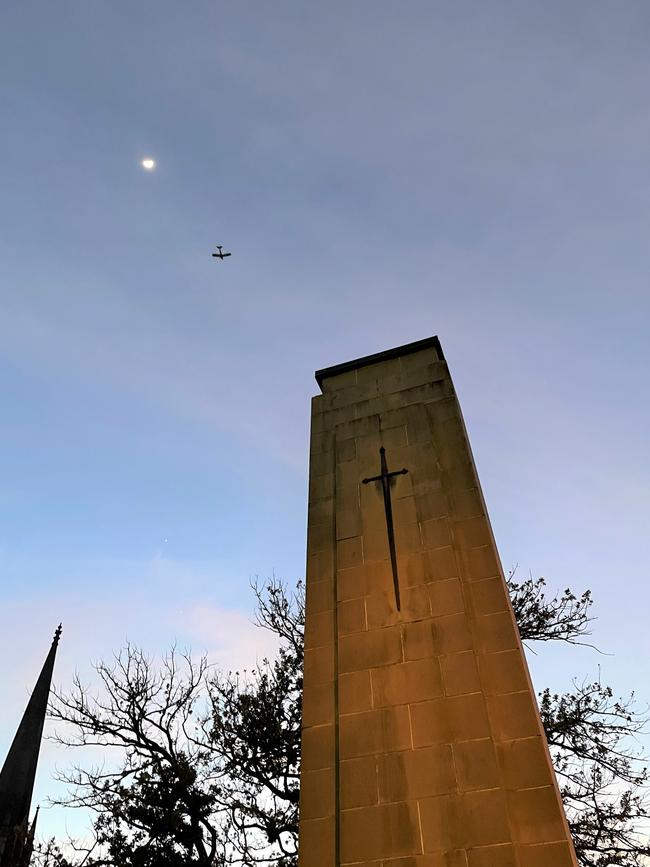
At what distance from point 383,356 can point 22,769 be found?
2984 cm

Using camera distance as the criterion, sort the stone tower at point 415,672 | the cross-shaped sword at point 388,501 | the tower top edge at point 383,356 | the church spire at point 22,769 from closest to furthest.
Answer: the stone tower at point 415,672 → the cross-shaped sword at point 388,501 → the tower top edge at point 383,356 → the church spire at point 22,769

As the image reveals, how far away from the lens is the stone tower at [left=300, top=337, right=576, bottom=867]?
5.76m

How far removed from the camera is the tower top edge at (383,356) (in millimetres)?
10820

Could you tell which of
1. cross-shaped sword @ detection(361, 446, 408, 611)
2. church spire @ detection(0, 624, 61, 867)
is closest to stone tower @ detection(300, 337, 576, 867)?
cross-shaped sword @ detection(361, 446, 408, 611)

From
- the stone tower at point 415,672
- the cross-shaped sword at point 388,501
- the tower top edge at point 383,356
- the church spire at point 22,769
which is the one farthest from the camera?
the church spire at point 22,769

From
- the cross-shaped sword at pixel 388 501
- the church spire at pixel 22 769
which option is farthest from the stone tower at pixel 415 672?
the church spire at pixel 22 769

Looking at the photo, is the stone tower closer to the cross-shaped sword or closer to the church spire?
the cross-shaped sword

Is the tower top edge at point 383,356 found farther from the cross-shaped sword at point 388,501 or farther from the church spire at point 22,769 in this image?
the church spire at point 22,769

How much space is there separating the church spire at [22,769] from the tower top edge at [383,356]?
20880 millimetres

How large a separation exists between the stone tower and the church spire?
71.3 ft

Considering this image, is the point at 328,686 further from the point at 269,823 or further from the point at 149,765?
the point at 149,765

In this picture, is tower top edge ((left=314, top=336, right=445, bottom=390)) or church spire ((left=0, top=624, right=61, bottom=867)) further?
church spire ((left=0, top=624, right=61, bottom=867))

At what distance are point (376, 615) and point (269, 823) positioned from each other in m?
9.64

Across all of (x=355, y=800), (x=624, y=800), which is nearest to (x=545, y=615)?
(x=624, y=800)
